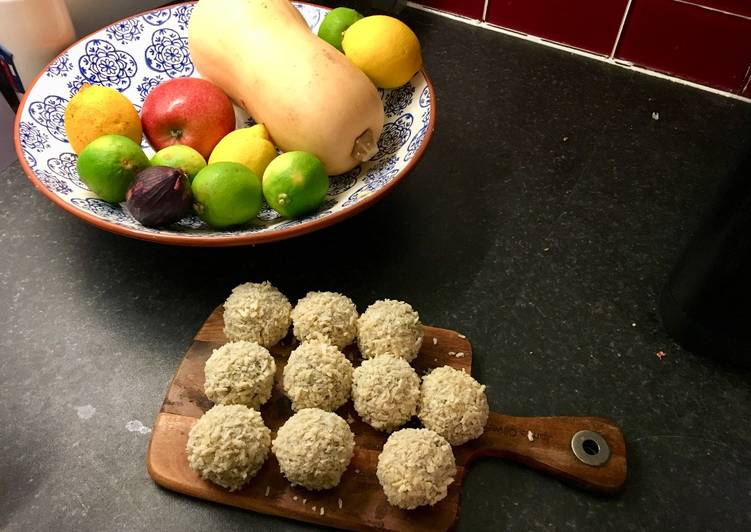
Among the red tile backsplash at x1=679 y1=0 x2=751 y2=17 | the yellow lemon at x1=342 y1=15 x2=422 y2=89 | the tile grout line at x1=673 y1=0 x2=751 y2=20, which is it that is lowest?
the yellow lemon at x1=342 y1=15 x2=422 y2=89

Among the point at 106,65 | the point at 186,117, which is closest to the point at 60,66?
the point at 106,65

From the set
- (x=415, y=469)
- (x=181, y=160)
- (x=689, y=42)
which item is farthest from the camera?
(x=689, y=42)

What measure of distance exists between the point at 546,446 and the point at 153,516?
0.35 metres

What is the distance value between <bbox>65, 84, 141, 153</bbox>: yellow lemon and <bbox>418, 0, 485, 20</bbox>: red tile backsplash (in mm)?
630

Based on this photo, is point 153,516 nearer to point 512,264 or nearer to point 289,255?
point 289,255

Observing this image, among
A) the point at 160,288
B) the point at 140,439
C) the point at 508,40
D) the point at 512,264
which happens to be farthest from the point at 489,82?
the point at 140,439

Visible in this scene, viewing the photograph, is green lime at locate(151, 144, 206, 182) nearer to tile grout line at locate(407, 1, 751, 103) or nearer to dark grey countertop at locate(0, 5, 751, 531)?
dark grey countertop at locate(0, 5, 751, 531)

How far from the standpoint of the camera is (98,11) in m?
1.01

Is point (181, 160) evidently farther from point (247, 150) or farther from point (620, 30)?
point (620, 30)

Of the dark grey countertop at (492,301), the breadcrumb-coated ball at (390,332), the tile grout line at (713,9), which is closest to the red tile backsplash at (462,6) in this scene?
the dark grey countertop at (492,301)

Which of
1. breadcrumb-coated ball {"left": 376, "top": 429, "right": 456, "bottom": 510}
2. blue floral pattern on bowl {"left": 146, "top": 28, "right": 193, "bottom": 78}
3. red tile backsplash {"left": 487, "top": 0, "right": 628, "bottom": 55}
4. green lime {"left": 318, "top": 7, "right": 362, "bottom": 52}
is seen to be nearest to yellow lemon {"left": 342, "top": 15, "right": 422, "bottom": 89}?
green lime {"left": 318, "top": 7, "right": 362, "bottom": 52}

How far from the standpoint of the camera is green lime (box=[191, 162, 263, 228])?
0.64m

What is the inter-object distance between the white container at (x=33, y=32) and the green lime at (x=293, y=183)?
0.43m

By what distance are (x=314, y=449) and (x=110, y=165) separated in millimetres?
375
